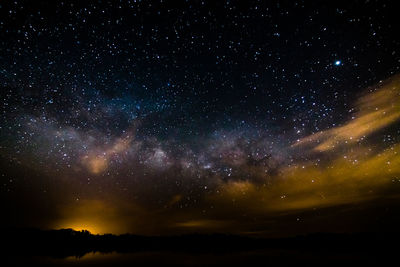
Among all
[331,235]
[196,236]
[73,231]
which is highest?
[73,231]

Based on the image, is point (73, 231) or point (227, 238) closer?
point (73, 231)

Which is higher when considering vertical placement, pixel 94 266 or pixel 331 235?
pixel 94 266

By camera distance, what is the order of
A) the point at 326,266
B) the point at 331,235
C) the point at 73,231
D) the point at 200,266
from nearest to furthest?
the point at 326,266, the point at 200,266, the point at 73,231, the point at 331,235

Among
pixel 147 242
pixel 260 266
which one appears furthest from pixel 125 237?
pixel 260 266

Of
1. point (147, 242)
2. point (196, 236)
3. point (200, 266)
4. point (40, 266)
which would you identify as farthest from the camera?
point (196, 236)

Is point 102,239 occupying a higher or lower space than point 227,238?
higher

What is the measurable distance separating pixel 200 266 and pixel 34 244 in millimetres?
56403

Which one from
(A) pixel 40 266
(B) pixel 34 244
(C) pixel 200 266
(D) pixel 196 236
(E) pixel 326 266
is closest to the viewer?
(A) pixel 40 266

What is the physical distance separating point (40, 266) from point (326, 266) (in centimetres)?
2543

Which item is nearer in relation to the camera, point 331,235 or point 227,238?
point 227,238

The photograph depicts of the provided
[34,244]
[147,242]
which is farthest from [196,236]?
[34,244]

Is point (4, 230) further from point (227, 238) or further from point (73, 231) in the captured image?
point (227, 238)

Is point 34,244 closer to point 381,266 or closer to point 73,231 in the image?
point 73,231

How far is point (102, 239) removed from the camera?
255ft
